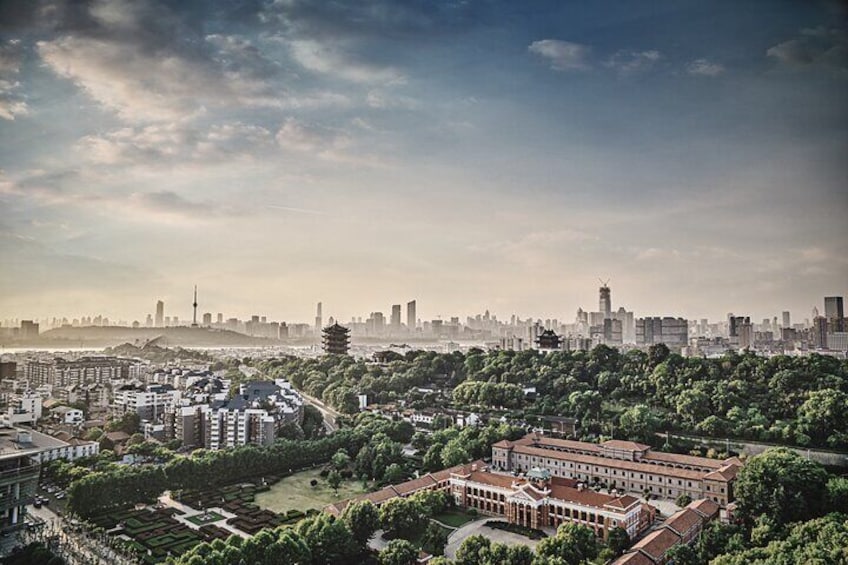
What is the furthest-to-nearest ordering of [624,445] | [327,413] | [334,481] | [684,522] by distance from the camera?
[327,413], [624,445], [334,481], [684,522]

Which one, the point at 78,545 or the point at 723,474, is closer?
the point at 78,545

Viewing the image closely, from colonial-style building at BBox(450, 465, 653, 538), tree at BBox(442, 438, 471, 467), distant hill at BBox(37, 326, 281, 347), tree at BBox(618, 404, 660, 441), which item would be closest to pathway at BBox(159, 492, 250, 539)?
colonial-style building at BBox(450, 465, 653, 538)

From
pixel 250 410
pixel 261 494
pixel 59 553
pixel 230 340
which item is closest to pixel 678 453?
pixel 261 494

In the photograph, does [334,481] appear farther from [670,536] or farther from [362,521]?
[670,536]

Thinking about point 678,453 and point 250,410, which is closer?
point 678,453

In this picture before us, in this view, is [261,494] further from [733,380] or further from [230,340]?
[230,340]

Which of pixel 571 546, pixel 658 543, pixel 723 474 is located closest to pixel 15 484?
pixel 571 546
